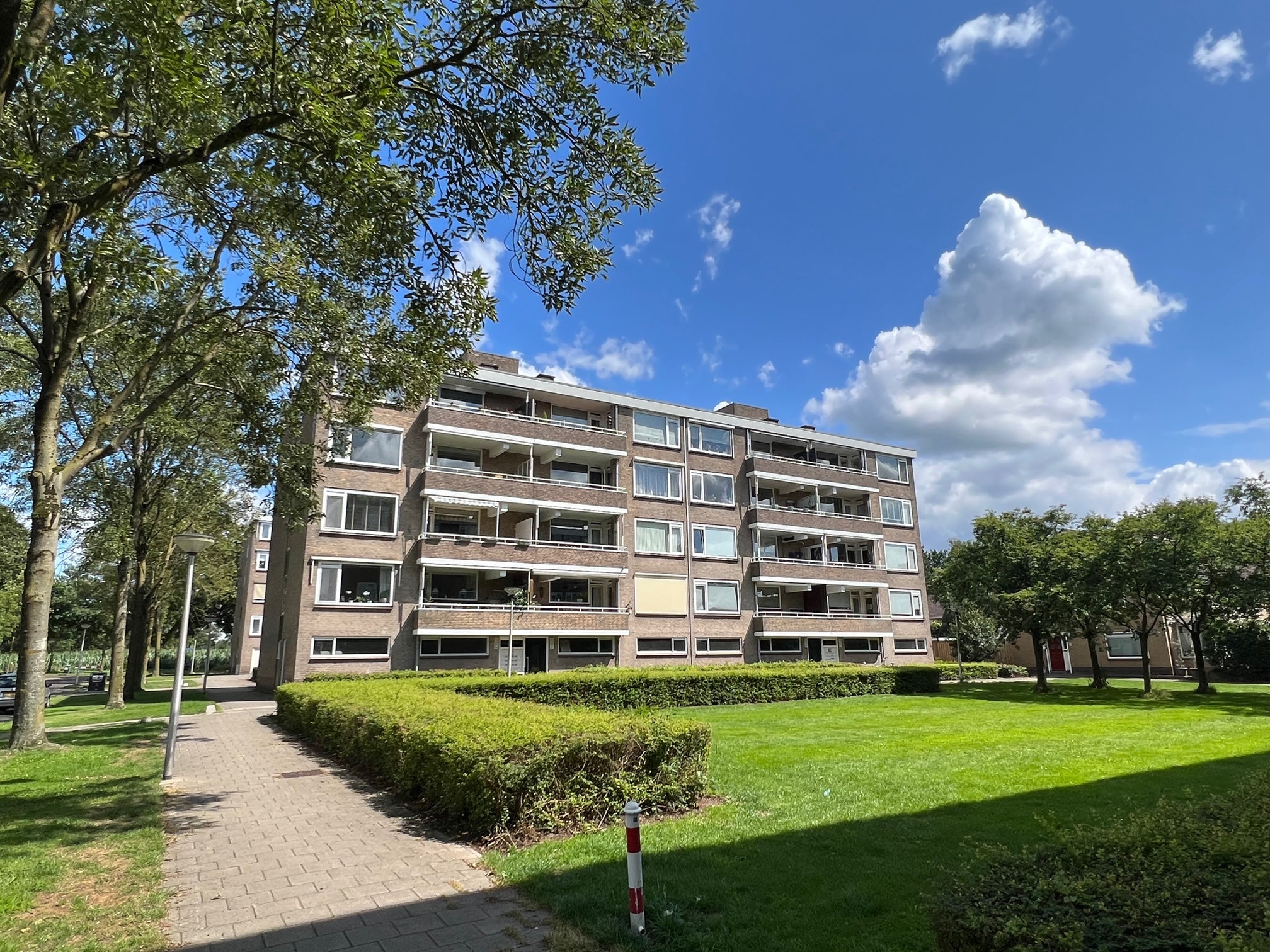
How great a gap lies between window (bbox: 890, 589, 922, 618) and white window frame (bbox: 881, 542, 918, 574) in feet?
3.93

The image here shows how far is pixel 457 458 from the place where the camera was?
32906 millimetres

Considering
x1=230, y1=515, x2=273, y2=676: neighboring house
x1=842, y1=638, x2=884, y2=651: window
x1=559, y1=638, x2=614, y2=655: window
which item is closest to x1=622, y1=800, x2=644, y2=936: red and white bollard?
x1=559, y1=638, x2=614, y2=655: window

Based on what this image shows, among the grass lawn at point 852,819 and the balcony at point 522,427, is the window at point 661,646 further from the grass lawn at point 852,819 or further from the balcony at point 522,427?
the grass lawn at point 852,819

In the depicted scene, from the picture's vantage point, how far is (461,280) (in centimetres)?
976

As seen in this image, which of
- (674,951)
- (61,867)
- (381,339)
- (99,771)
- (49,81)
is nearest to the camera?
(674,951)

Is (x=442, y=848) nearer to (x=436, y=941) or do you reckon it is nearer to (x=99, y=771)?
(x=436, y=941)

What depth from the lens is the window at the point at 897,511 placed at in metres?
44.1

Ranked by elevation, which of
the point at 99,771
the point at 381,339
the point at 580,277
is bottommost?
the point at 99,771

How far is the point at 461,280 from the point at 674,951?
7.97 m

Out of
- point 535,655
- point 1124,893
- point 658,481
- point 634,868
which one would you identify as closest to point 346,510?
point 535,655

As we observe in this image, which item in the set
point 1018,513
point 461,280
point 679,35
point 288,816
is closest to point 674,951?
point 288,816

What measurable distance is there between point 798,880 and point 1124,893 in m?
3.33

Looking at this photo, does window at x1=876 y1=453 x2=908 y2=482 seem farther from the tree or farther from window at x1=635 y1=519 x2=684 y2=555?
the tree

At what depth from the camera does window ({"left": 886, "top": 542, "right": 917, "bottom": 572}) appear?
141 feet
